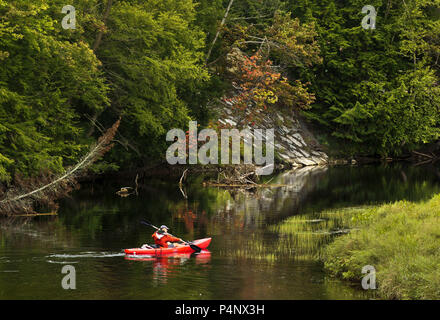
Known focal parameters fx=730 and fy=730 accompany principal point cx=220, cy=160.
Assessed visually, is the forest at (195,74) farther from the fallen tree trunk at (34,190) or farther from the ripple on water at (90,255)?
the ripple on water at (90,255)

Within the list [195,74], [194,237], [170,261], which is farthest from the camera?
[195,74]

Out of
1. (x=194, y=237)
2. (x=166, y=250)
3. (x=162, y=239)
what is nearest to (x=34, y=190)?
A: (x=194, y=237)

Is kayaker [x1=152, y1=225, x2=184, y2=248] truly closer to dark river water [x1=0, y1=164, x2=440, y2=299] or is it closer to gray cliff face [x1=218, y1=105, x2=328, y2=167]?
dark river water [x1=0, y1=164, x2=440, y2=299]

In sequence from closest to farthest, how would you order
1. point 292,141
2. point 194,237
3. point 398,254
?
point 398,254, point 194,237, point 292,141

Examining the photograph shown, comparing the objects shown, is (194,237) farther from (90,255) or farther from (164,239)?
(90,255)

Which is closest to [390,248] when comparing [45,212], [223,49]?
[45,212]

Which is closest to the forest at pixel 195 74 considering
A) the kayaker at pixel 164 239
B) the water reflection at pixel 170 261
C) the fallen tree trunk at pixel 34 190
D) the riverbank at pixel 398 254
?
the fallen tree trunk at pixel 34 190

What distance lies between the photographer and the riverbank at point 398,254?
1445cm

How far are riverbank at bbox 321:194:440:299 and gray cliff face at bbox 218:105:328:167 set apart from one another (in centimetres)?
3762

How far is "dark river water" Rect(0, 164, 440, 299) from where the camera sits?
15.5m

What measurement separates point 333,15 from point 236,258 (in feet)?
153

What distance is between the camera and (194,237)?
22.6 meters

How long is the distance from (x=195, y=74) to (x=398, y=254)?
94.8 ft
